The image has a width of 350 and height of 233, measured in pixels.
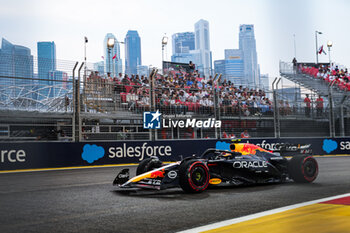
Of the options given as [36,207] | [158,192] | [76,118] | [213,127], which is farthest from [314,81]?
[36,207]

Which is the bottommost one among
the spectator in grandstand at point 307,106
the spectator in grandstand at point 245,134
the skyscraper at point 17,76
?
the spectator in grandstand at point 245,134

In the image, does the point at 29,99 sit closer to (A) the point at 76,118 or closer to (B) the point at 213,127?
(A) the point at 76,118

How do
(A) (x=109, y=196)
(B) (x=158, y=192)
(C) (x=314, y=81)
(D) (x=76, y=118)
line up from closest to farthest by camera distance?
1. (A) (x=109, y=196)
2. (B) (x=158, y=192)
3. (D) (x=76, y=118)
4. (C) (x=314, y=81)

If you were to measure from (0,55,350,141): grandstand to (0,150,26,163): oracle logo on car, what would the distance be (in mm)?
445

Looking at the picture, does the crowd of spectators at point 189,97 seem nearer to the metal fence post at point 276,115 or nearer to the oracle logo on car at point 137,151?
the metal fence post at point 276,115

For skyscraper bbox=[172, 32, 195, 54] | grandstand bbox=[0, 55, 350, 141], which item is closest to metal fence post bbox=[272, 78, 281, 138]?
grandstand bbox=[0, 55, 350, 141]

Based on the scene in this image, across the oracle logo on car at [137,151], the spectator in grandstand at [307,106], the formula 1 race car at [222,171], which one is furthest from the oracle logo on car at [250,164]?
the spectator in grandstand at [307,106]

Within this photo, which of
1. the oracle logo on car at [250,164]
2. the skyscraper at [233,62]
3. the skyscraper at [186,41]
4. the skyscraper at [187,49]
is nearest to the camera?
the skyscraper at [233,62]

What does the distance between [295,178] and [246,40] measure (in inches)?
225

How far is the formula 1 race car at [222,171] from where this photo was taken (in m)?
6.28

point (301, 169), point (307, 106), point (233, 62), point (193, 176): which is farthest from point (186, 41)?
point (233, 62)

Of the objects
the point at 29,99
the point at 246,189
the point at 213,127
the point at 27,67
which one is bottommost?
the point at 246,189

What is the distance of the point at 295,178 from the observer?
7.57 metres

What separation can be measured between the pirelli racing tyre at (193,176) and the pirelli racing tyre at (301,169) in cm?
206
